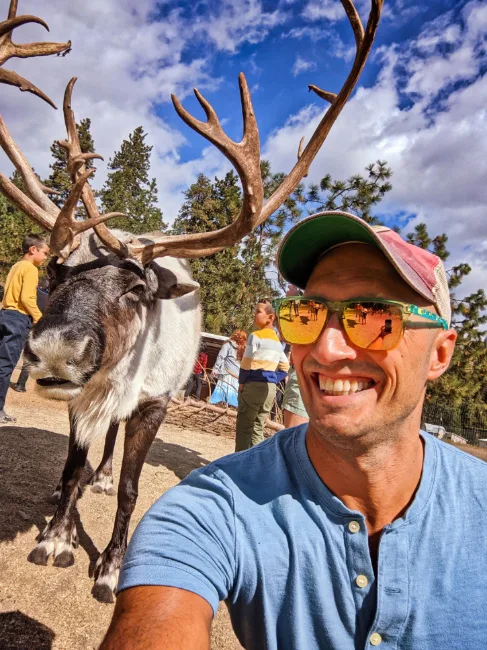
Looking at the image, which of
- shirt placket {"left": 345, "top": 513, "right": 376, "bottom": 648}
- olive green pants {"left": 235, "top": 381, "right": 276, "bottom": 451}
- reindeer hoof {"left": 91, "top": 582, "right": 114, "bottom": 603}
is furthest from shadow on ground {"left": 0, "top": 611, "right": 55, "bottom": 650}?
olive green pants {"left": 235, "top": 381, "right": 276, "bottom": 451}

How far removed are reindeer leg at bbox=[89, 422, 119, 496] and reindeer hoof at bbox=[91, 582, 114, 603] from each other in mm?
1965

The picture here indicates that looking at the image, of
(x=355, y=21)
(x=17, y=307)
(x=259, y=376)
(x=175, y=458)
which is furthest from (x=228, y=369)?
(x=355, y=21)

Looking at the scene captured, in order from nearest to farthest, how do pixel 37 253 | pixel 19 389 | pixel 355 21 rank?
pixel 355 21 → pixel 37 253 → pixel 19 389

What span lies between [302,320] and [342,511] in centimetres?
67

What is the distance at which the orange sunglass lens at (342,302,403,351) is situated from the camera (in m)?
1.47

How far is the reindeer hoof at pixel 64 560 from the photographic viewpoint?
3.32m

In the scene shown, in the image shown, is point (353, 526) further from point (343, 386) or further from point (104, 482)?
point (104, 482)

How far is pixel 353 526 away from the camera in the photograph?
1329 mm

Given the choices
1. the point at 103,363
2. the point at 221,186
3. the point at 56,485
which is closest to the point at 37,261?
the point at 56,485

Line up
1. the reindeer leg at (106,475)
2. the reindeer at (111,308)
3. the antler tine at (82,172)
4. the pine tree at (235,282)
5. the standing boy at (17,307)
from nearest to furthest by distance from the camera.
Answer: the reindeer at (111,308)
the antler tine at (82,172)
the reindeer leg at (106,475)
the standing boy at (17,307)
the pine tree at (235,282)

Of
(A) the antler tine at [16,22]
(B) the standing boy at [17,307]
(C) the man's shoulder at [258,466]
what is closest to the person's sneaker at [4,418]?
(B) the standing boy at [17,307]

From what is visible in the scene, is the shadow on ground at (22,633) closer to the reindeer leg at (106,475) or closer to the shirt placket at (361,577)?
the shirt placket at (361,577)

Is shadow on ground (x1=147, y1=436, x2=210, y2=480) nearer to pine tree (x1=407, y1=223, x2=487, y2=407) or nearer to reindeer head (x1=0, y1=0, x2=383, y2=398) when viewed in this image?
reindeer head (x1=0, y1=0, x2=383, y2=398)

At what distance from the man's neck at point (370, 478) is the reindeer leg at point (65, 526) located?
9.34 ft
